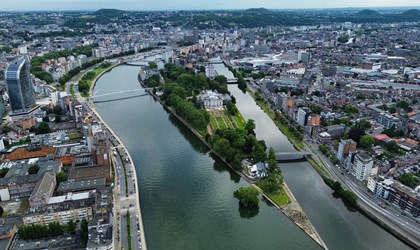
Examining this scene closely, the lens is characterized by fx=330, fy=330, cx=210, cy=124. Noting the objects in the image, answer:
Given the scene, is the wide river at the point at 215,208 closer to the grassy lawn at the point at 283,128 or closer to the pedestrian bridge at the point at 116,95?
the grassy lawn at the point at 283,128

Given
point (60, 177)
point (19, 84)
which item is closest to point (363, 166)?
point (60, 177)

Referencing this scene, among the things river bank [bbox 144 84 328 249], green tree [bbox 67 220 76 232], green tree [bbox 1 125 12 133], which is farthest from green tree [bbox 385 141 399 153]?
green tree [bbox 1 125 12 133]

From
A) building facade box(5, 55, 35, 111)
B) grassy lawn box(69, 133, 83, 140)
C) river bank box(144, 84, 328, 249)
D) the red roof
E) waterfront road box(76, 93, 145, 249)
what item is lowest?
river bank box(144, 84, 328, 249)

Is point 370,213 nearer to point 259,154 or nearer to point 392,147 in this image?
point 259,154

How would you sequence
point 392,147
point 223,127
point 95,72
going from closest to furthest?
1. point 392,147
2. point 223,127
3. point 95,72

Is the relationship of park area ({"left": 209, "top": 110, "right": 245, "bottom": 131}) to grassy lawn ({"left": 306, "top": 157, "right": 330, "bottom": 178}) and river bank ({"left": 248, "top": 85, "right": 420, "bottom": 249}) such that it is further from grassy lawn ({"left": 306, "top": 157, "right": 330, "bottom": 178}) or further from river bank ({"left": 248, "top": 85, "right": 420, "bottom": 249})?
grassy lawn ({"left": 306, "top": 157, "right": 330, "bottom": 178})

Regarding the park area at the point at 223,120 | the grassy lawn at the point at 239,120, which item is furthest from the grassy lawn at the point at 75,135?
the grassy lawn at the point at 239,120

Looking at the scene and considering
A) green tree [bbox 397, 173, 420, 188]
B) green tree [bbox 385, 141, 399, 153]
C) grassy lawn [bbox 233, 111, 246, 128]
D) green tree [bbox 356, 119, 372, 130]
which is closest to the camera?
green tree [bbox 397, 173, 420, 188]
